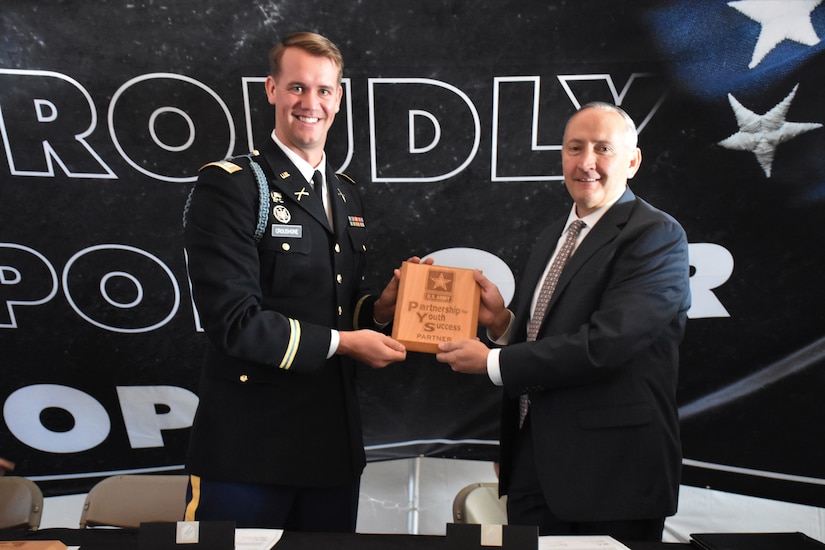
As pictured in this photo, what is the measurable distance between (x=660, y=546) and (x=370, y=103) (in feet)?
6.26

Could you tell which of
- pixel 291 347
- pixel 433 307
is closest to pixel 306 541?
pixel 291 347

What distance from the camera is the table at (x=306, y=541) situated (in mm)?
1458

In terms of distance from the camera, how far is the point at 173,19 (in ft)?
9.09

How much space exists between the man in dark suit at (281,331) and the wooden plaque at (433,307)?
0.32 ft

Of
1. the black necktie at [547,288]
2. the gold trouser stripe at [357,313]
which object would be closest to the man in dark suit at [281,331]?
the gold trouser stripe at [357,313]

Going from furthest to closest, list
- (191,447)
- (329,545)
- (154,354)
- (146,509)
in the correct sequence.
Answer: (154,354), (146,509), (191,447), (329,545)

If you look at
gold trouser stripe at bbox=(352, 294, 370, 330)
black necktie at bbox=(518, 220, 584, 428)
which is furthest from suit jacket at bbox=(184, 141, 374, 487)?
black necktie at bbox=(518, 220, 584, 428)

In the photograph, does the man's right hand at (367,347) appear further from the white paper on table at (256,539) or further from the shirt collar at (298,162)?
the white paper on table at (256,539)

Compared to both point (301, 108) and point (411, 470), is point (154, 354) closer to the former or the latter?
point (411, 470)

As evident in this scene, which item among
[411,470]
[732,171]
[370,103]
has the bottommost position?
[411,470]

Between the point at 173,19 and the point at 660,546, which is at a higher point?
the point at 173,19

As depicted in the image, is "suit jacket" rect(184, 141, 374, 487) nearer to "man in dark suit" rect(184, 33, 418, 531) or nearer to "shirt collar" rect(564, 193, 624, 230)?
"man in dark suit" rect(184, 33, 418, 531)

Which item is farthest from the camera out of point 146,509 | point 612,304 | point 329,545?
point 146,509

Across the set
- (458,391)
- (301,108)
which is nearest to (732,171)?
(458,391)
